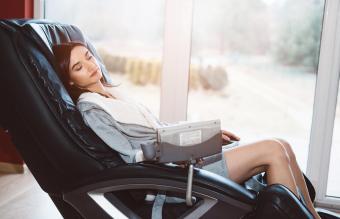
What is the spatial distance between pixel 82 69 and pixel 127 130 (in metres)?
0.28

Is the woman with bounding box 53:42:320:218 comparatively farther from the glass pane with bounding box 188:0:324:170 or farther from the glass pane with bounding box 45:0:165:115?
the glass pane with bounding box 45:0:165:115

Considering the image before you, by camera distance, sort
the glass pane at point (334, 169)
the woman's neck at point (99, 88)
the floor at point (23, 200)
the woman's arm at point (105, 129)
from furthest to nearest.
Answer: the glass pane at point (334, 169)
the floor at point (23, 200)
the woman's neck at point (99, 88)
the woman's arm at point (105, 129)

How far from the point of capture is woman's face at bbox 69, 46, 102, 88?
154cm

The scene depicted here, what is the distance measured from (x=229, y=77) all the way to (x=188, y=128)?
4.90ft

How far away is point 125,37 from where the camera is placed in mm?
2682

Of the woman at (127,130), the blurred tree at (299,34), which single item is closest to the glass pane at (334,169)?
the blurred tree at (299,34)

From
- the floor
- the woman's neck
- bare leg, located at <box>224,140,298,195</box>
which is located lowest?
the floor

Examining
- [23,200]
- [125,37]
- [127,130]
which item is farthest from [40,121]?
[125,37]

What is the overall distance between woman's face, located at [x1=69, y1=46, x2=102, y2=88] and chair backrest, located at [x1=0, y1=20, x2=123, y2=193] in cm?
19

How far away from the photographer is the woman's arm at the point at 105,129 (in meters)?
1.39

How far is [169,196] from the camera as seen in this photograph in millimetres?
1397

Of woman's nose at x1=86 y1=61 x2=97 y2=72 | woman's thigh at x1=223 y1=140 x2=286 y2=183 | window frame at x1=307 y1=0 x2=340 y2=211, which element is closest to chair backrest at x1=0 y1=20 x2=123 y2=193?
woman's nose at x1=86 y1=61 x2=97 y2=72

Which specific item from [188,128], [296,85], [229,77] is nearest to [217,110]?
[229,77]

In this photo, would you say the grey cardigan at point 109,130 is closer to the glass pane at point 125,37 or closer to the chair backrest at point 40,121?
the chair backrest at point 40,121
